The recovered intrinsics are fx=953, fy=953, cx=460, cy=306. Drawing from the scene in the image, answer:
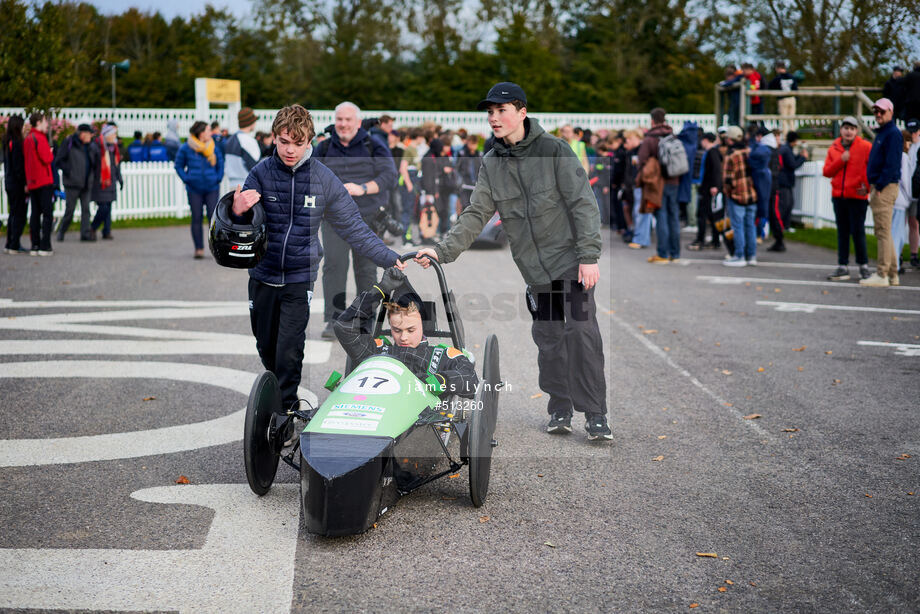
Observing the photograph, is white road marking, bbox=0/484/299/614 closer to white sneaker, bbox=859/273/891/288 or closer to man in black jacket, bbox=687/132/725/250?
white sneaker, bbox=859/273/891/288

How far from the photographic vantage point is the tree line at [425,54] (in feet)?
171

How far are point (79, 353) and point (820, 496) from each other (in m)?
6.38

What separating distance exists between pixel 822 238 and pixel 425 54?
39141 millimetres

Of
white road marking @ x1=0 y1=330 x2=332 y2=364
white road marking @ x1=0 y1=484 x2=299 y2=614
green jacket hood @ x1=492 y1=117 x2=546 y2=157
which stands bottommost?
white road marking @ x1=0 y1=484 x2=299 y2=614

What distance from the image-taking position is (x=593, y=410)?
6.07m

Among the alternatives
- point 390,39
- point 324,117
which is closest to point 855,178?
point 324,117

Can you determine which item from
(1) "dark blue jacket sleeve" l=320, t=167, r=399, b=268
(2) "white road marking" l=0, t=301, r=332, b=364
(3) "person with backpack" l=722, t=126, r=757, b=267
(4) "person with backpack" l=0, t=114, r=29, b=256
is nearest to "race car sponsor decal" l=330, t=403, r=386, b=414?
(1) "dark blue jacket sleeve" l=320, t=167, r=399, b=268

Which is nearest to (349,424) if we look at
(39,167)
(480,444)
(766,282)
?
(480,444)

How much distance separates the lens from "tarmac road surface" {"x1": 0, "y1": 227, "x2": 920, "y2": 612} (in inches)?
154

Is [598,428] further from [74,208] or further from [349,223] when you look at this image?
[74,208]

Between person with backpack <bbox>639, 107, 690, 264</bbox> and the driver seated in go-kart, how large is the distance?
10.5m

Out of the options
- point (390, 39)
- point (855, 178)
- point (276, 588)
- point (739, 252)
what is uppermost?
point (390, 39)

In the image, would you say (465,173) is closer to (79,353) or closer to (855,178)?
(855,178)

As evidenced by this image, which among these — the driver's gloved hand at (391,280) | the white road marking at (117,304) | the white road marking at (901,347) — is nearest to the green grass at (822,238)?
the white road marking at (901,347)
